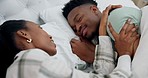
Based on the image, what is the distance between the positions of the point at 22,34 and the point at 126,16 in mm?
557

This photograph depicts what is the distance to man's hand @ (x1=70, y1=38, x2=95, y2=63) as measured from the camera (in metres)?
1.42

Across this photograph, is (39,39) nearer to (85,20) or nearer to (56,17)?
(85,20)

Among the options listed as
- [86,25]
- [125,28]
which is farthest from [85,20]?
[125,28]

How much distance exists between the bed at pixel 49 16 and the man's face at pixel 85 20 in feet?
0.34

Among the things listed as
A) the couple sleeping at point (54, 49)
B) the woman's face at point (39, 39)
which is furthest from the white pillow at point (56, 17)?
the woman's face at point (39, 39)

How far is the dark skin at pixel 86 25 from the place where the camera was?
140 cm

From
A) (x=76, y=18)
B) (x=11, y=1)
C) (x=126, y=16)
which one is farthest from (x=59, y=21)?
(x=126, y=16)

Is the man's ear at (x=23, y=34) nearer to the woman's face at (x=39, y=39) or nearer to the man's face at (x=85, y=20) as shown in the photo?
the woman's face at (x=39, y=39)

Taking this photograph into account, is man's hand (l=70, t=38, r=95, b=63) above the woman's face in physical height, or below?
below

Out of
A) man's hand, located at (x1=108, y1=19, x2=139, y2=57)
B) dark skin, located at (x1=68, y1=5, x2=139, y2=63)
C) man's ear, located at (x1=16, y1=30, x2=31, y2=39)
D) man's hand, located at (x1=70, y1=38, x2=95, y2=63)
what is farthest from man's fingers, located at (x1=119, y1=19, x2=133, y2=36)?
man's ear, located at (x1=16, y1=30, x2=31, y2=39)

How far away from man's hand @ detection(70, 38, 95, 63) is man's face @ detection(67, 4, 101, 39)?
0.19 feet

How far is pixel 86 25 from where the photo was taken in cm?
140

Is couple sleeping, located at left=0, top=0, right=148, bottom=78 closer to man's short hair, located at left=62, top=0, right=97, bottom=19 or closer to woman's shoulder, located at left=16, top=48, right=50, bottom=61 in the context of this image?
woman's shoulder, located at left=16, top=48, right=50, bottom=61

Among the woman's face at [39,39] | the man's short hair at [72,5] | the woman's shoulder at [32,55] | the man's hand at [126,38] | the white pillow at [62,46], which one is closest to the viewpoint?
the woman's shoulder at [32,55]
